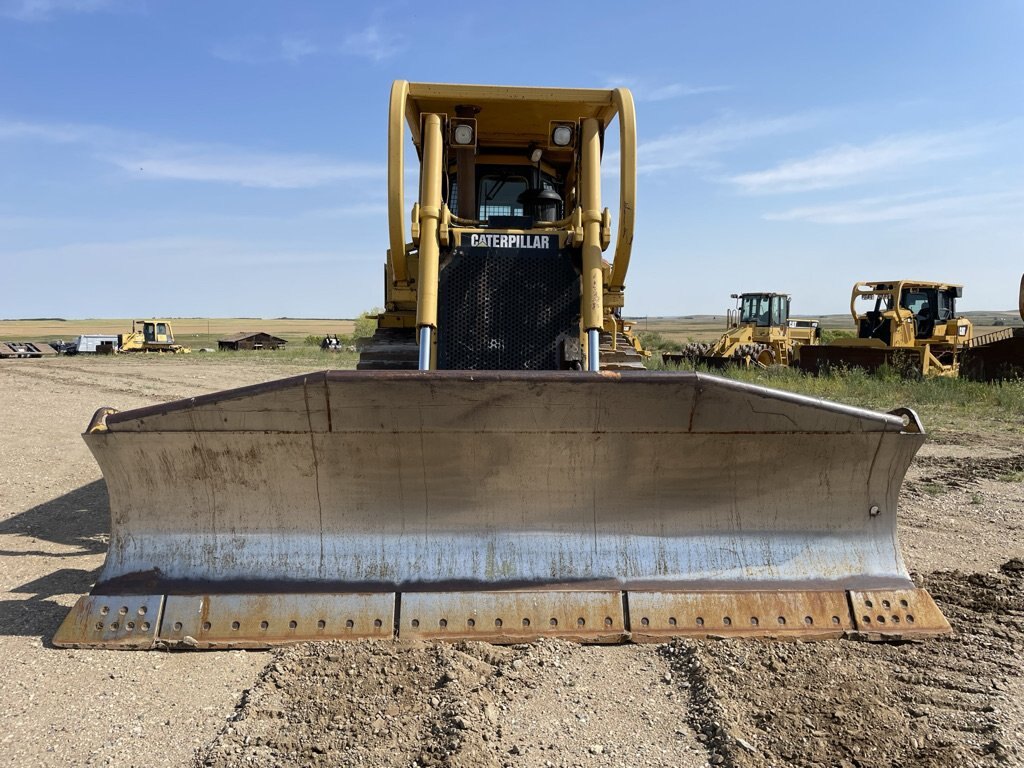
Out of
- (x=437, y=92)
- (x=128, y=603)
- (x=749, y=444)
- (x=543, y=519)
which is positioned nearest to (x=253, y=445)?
(x=128, y=603)

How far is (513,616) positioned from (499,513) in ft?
1.50

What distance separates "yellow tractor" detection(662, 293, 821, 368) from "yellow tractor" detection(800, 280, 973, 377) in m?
1.57

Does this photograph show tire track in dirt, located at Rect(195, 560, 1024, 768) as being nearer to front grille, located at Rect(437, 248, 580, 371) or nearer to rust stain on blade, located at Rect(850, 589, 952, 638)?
rust stain on blade, located at Rect(850, 589, 952, 638)

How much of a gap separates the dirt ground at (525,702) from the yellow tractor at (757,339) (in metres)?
18.5

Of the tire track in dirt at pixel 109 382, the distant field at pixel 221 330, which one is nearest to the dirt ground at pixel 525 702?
the tire track in dirt at pixel 109 382

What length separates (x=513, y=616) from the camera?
3270 millimetres

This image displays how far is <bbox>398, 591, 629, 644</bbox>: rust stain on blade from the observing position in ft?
10.6

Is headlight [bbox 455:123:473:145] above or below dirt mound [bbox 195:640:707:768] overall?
above

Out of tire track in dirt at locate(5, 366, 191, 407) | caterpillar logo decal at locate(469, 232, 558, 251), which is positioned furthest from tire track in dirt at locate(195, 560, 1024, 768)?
tire track in dirt at locate(5, 366, 191, 407)

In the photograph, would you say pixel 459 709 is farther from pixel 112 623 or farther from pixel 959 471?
pixel 959 471

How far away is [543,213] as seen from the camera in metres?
5.75

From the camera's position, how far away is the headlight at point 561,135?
5.42 m

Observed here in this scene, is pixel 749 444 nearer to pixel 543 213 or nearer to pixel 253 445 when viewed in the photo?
pixel 253 445

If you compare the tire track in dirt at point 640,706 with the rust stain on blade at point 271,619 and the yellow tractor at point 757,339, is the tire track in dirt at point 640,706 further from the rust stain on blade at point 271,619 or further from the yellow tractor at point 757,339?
the yellow tractor at point 757,339
